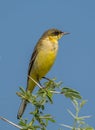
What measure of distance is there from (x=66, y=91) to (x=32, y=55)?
4710mm

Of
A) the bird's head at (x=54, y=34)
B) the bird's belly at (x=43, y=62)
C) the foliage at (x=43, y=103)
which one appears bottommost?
the foliage at (x=43, y=103)

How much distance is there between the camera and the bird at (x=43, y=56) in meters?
6.87

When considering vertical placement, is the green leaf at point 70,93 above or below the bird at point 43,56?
below

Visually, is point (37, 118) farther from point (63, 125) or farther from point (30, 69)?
point (30, 69)

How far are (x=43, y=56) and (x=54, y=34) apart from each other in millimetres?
790

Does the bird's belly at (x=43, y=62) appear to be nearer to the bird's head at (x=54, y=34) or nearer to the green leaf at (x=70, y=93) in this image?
the bird's head at (x=54, y=34)

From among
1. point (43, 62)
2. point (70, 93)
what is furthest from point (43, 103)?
point (43, 62)

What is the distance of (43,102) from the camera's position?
2504 mm

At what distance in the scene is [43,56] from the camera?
23.0 feet

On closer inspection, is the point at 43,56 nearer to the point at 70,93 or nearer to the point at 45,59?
the point at 45,59

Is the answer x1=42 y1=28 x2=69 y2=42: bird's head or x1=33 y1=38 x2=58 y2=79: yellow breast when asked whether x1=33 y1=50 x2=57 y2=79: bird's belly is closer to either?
x1=33 y1=38 x2=58 y2=79: yellow breast

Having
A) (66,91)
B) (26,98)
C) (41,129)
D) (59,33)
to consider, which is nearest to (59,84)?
(66,91)

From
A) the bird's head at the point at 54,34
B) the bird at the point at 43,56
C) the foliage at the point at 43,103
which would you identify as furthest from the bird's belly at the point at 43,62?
the foliage at the point at 43,103

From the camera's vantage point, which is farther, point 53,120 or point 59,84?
point 59,84
